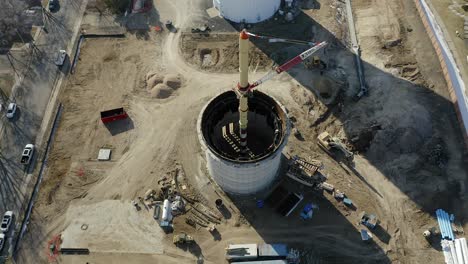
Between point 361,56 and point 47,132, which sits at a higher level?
point 47,132

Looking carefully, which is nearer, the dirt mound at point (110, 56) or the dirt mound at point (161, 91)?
the dirt mound at point (161, 91)

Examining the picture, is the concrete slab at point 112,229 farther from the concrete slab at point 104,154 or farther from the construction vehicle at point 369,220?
the construction vehicle at point 369,220

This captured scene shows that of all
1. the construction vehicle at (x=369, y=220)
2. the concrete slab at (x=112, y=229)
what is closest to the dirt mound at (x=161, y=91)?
the concrete slab at (x=112, y=229)

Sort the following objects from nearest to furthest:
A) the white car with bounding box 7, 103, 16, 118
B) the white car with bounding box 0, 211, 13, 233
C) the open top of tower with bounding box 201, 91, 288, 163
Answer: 1. the open top of tower with bounding box 201, 91, 288, 163
2. the white car with bounding box 0, 211, 13, 233
3. the white car with bounding box 7, 103, 16, 118

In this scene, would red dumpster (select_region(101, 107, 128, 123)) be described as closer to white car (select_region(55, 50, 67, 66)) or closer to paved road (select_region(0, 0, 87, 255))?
paved road (select_region(0, 0, 87, 255))

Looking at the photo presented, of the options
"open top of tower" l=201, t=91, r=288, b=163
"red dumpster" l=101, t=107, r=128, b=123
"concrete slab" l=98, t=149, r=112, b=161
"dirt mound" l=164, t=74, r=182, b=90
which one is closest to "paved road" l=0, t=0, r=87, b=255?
"concrete slab" l=98, t=149, r=112, b=161

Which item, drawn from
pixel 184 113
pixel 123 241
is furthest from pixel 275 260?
pixel 184 113

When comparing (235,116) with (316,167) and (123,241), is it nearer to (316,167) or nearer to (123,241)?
(316,167)
